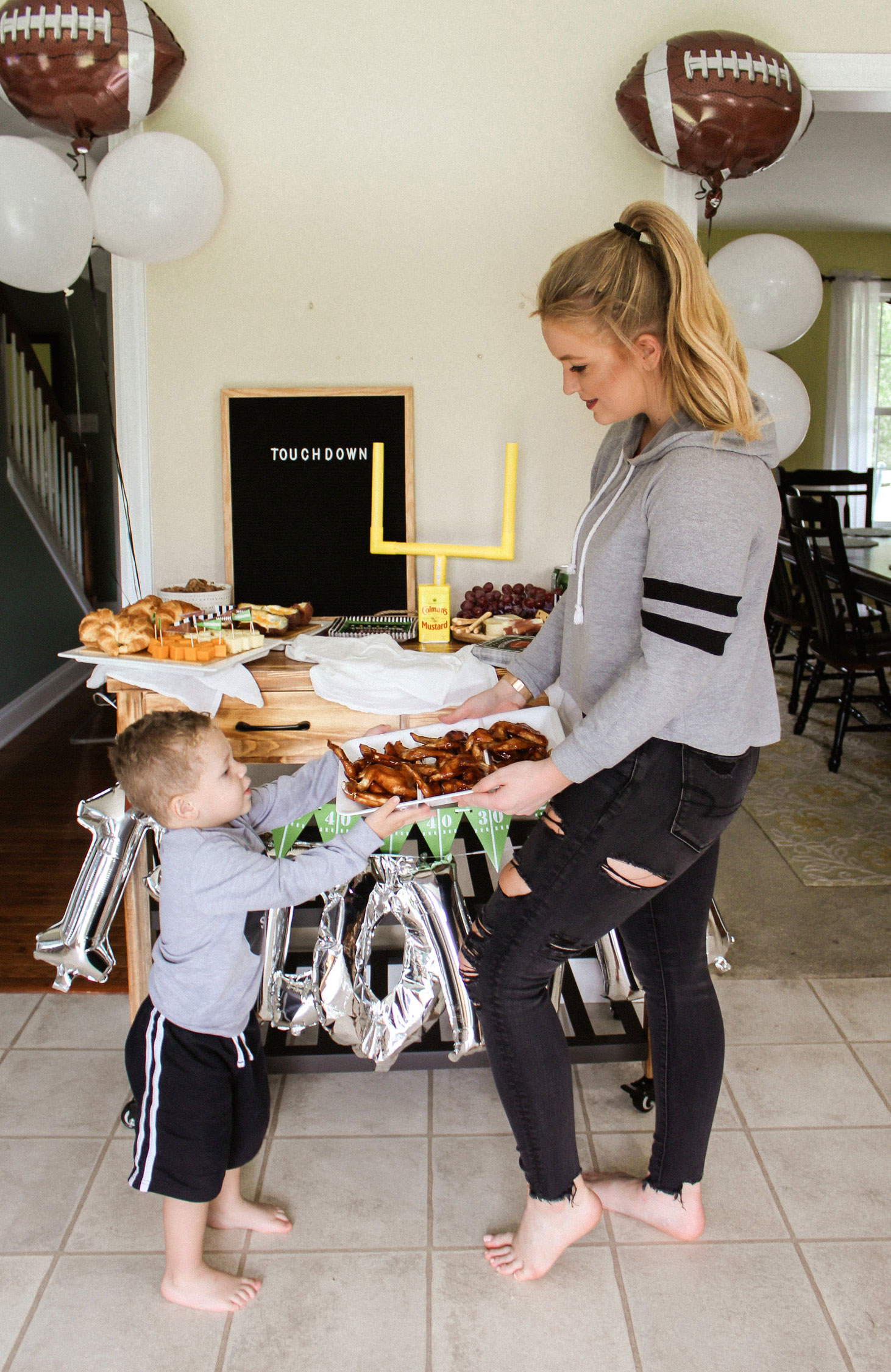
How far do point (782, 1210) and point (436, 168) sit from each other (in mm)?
2234

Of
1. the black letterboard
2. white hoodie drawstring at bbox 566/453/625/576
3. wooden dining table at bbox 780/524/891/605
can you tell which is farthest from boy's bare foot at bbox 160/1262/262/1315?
wooden dining table at bbox 780/524/891/605

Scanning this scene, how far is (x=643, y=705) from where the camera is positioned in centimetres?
121

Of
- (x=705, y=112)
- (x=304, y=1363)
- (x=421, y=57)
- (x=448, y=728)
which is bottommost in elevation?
(x=304, y=1363)

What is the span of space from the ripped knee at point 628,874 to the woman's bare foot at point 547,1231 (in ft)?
1.70

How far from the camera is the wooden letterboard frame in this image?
2314mm

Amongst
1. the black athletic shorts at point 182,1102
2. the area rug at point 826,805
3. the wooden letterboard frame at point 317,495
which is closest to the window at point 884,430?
the area rug at point 826,805

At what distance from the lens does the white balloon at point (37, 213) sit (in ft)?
6.31

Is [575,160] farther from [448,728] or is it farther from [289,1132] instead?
[289,1132]

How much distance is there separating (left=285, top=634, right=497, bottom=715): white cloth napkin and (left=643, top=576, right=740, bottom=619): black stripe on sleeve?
0.69m

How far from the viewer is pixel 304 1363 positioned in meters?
1.38

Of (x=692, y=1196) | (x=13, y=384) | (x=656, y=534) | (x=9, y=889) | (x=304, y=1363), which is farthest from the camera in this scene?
(x=13, y=384)

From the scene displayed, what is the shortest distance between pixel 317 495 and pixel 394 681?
0.74m

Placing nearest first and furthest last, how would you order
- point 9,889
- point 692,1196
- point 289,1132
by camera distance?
point 692,1196
point 289,1132
point 9,889

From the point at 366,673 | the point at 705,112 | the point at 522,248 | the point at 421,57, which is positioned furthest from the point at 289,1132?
the point at 421,57
